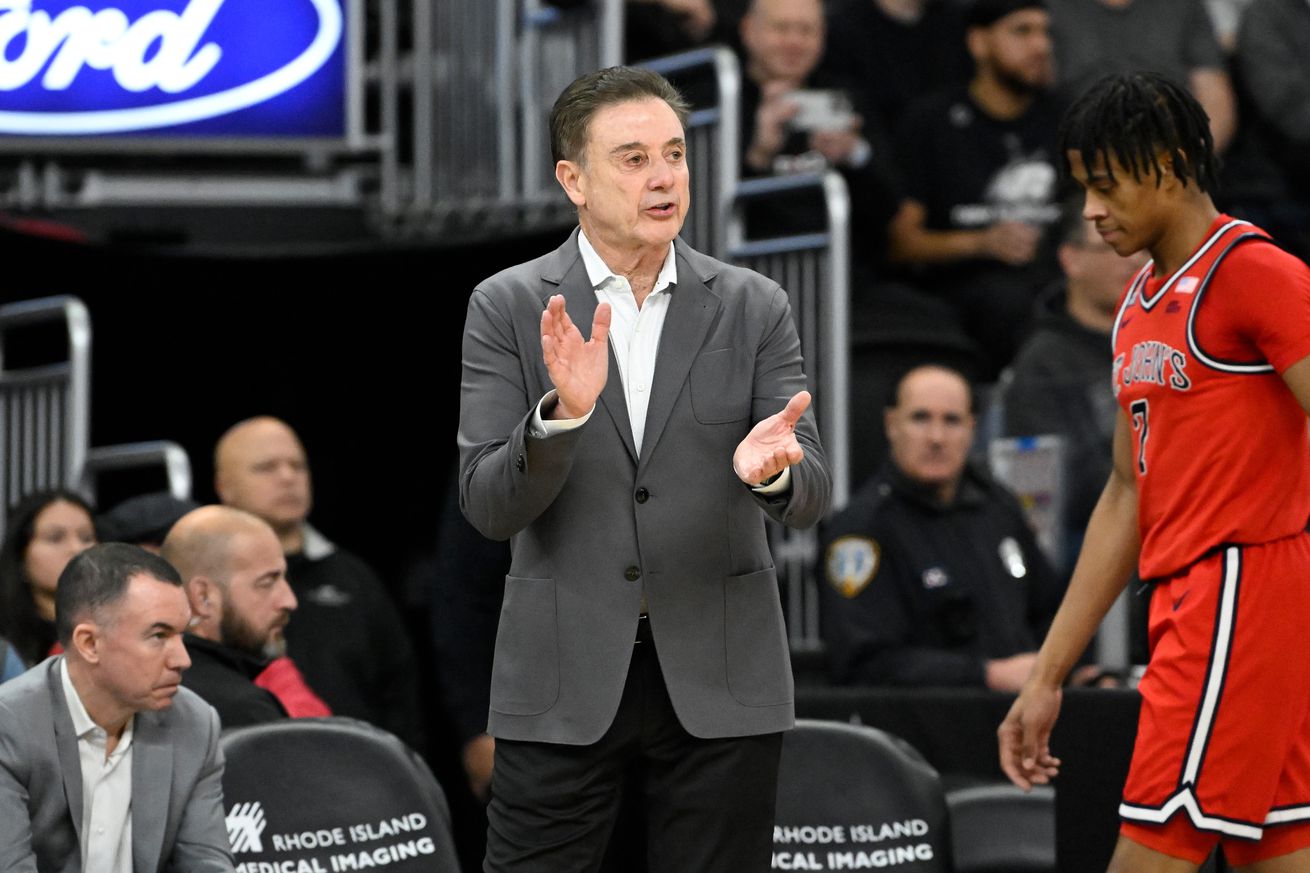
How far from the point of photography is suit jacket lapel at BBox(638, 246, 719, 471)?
3.08 metres

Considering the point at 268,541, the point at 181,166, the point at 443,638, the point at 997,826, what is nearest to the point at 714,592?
the point at 997,826

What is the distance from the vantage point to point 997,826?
4.93 metres

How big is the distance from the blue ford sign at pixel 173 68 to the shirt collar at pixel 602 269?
16.7ft

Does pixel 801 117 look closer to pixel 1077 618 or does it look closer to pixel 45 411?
pixel 45 411

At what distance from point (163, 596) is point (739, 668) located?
1585 millimetres

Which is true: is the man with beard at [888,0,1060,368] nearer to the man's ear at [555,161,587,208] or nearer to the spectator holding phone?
the spectator holding phone

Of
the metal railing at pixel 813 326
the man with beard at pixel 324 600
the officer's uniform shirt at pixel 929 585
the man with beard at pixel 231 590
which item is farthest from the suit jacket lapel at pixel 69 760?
the metal railing at pixel 813 326

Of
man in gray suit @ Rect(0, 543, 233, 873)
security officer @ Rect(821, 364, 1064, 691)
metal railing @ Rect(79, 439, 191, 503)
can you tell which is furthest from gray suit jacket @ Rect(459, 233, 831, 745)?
metal railing @ Rect(79, 439, 191, 503)

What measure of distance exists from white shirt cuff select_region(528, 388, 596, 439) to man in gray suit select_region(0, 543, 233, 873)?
4.95ft

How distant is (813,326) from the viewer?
23.1ft

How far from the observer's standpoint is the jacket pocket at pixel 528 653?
3.05 m

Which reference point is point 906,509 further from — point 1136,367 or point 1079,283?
point 1136,367

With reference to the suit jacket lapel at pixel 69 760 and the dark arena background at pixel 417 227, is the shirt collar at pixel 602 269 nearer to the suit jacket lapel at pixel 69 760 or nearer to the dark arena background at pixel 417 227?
the suit jacket lapel at pixel 69 760

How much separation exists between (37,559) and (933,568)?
2.69 metres
